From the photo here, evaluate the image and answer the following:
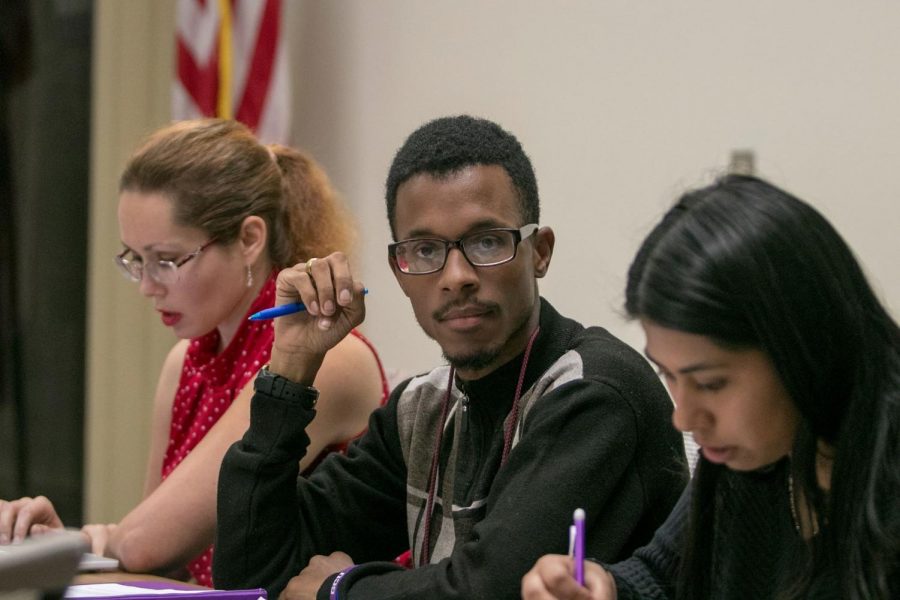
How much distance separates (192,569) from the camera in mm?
2229

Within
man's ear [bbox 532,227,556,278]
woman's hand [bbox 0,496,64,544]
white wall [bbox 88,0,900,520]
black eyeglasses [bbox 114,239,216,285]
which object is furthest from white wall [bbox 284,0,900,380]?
woman's hand [bbox 0,496,64,544]

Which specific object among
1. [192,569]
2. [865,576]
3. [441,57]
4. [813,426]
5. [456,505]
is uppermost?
[441,57]

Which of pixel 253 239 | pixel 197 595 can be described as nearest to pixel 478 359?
pixel 197 595

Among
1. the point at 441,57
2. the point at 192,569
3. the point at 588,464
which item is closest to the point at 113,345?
the point at 441,57

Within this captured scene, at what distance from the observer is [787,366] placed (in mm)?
1141

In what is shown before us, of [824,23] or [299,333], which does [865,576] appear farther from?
[824,23]

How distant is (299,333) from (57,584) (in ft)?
3.36

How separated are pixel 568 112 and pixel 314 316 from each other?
115cm

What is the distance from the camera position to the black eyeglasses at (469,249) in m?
1.62

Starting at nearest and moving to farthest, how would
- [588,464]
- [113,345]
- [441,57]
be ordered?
1. [588,464]
2. [441,57]
3. [113,345]

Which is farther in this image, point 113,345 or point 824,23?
point 113,345

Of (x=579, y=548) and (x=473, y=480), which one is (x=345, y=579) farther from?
(x=579, y=548)

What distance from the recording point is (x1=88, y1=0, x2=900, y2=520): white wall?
7.19 feet

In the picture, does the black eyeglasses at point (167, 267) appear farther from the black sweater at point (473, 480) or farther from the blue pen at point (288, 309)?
the black sweater at point (473, 480)
